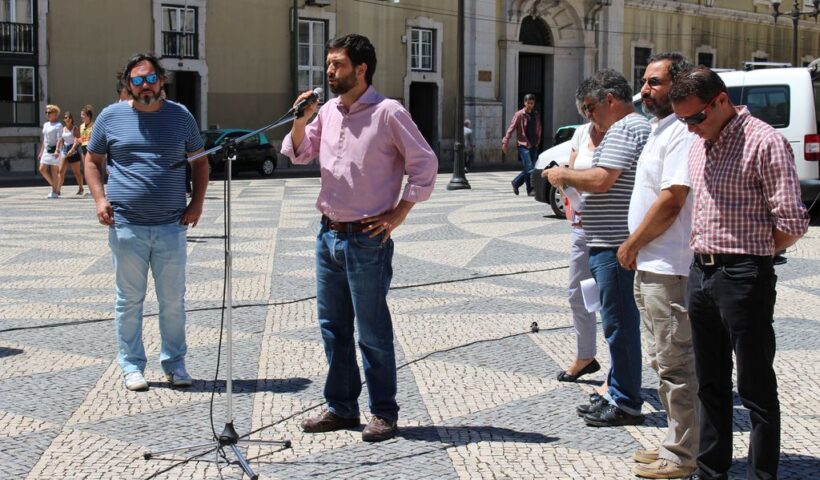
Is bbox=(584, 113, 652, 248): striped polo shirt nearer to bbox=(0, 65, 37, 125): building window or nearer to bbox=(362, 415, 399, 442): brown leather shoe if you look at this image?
bbox=(362, 415, 399, 442): brown leather shoe

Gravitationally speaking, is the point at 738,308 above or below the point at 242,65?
below

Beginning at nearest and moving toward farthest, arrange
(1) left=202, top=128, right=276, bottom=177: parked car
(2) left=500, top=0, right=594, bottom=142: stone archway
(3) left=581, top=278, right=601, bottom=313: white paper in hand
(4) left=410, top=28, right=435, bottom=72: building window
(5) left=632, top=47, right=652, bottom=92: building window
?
(3) left=581, top=278, right=601, bottom=313: white paper in hand < (1) left=202, top=128, right=276, bottom=177: parked car < (4) left=410, top=28, right=435, bottom=72: building window < (2) left=500, top=0, right=594, bottom=142: stone archway < (5) left=632, top=47, right=652, bottom=92: building window

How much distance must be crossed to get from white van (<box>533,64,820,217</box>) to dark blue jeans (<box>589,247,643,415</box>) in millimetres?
9722

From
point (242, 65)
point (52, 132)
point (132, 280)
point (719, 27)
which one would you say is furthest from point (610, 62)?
point (132, 280)

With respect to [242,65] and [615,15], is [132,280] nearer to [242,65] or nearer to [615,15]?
[242,65]

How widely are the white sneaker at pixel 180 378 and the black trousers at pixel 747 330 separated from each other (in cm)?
296

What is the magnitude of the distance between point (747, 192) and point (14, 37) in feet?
93.8

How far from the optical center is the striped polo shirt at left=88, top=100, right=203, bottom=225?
6309 millimetres

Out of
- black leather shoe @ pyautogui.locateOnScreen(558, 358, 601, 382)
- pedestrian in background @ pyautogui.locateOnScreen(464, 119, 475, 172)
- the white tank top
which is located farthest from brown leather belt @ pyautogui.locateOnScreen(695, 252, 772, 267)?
pedestrian in background @ pyautogui.locateOnScreen(464, 119, 475, 172)

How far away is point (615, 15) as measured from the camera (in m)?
43.6

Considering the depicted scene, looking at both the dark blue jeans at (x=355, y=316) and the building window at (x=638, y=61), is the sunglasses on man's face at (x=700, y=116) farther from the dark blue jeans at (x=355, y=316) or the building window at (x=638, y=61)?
the building window at (x=638, y=61)

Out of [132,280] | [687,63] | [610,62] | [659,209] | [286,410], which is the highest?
[610,62]

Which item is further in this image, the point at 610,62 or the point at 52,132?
the point at 610,62

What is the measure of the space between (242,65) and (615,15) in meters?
15.9
